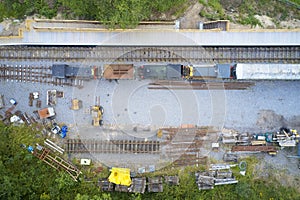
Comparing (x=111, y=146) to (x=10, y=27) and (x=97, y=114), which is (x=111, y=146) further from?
(x=10, y=27)

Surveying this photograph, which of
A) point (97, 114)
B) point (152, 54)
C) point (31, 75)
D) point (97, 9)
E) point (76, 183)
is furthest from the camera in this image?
point (152, 54)

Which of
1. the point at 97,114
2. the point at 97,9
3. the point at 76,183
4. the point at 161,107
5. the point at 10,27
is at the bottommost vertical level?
the point at 76,183

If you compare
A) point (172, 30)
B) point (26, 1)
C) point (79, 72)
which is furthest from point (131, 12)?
point (26, 1)

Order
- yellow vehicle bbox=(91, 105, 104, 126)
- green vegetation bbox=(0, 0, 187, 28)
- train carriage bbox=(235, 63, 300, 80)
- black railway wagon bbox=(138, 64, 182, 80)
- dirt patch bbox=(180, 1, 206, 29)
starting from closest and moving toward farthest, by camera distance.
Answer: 1. green vegetation bbox=(0, 0, 187, 28)
2. train carriage bbox=(235, 63, 300, 80)
3. black railway wagon bbox=(138, 64, 182, 80)
4. yellow vehicle bbox=(91, 105, 104, 126)
5. dirt patch bbox=(180, 1, 206, 29)

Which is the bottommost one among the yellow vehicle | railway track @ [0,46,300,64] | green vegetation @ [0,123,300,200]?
green vegetation @ [0,123,300,200]

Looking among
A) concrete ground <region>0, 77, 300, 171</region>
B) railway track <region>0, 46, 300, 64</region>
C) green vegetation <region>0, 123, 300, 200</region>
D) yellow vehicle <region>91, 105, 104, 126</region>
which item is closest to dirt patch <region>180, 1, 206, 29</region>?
railway track <region>0, 46, 300, 64</region>

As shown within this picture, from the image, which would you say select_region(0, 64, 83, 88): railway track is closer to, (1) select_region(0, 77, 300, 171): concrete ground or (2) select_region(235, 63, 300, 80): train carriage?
(1) select_region(0, 77, 300, 171): concrete ground

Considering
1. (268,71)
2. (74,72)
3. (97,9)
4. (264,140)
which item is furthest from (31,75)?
(264,140)
